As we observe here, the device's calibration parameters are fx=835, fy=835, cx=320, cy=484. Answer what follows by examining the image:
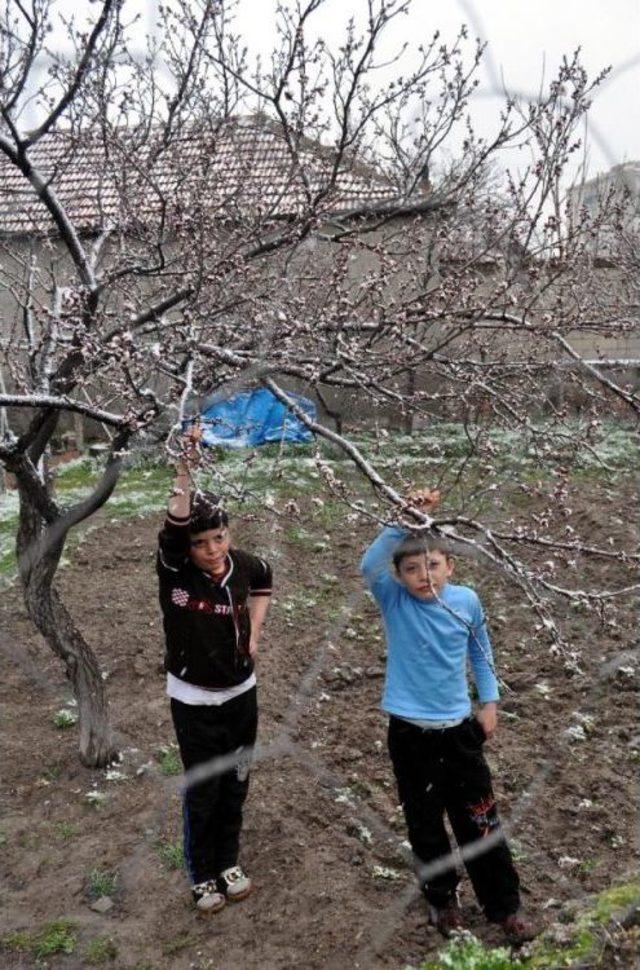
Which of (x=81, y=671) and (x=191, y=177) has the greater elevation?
(x=191, y=177)

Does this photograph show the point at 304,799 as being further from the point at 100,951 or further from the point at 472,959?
the point at 472,959

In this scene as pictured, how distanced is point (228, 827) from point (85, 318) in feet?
5.78

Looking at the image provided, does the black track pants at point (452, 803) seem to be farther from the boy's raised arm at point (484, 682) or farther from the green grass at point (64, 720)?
the green grass at point (64, 720)

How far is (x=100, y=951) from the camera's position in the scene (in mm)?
2479

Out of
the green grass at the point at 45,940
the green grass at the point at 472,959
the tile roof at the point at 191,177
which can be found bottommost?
the green grass at the point at 45,940

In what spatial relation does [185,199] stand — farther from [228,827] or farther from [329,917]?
[329,917]

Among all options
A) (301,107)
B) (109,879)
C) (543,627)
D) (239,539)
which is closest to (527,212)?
(301,107)

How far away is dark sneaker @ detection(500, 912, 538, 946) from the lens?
237cm

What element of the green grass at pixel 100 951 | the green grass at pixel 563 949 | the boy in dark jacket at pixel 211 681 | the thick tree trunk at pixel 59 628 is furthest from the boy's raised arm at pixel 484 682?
the thick tree trunk at pixel 59 628

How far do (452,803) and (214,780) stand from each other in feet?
2.38

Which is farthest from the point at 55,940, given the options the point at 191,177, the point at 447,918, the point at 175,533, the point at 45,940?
the point at 191,177

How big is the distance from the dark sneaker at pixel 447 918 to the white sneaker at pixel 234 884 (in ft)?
1.94

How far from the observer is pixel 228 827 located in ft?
8.77

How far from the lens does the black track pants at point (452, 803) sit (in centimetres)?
240
